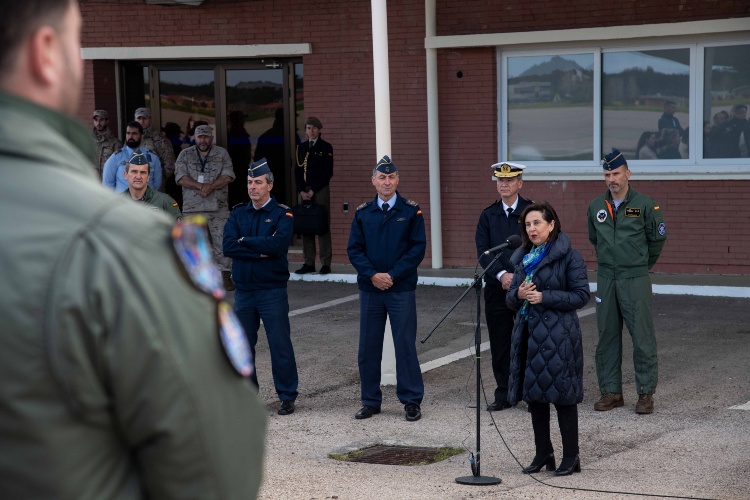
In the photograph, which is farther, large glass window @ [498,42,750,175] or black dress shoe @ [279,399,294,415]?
large glass window @ [498,42,750,175]

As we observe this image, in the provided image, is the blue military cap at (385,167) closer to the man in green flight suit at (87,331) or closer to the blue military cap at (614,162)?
the blue military cap at (614,162)

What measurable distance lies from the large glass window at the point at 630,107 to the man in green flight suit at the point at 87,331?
476 inches

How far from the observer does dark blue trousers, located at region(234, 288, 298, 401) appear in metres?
8.25

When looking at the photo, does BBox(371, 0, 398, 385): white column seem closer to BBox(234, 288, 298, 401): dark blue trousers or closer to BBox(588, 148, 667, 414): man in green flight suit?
BBox(234, 288, 298, 401): dark blue trousers

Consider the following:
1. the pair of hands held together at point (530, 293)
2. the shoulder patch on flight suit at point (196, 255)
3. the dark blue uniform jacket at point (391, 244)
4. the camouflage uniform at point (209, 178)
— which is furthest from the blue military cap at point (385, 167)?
the shoulder patch on flight suit at point (196, 255)

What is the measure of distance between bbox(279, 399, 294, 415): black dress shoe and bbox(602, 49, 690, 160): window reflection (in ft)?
22.5

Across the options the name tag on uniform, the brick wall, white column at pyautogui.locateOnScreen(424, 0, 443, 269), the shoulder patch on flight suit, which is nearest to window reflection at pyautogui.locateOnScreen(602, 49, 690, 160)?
the brick wall

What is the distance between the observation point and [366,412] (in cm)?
804

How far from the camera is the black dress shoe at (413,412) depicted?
311 inches

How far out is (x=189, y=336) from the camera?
148cm

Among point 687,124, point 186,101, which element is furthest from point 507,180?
point 186,101

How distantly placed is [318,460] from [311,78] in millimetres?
8604

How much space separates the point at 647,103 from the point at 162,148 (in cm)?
639

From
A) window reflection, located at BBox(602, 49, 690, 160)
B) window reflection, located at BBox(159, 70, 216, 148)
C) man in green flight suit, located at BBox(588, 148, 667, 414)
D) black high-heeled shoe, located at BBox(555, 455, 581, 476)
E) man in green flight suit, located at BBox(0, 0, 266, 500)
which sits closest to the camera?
man in green flight suit, located at BBox(0, 0, 266, 500)
